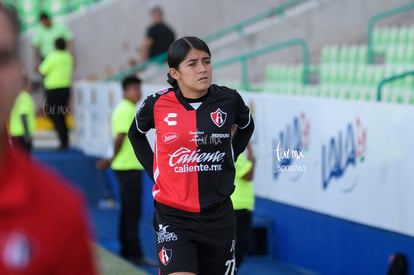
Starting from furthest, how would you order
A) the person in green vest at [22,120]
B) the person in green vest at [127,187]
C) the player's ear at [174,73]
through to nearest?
the person in green vest at [22,120] < the person in green vest at [127,187] < the player's ear at [174,73]

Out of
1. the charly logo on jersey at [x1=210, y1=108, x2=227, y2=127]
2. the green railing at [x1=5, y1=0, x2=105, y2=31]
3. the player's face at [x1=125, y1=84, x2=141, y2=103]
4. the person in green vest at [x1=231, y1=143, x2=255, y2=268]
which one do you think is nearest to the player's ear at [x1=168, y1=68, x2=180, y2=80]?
the charly logo on jersey at [x1=210, y1=108, x2=227, y2=127]

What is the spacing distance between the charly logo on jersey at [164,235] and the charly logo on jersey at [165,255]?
50mm

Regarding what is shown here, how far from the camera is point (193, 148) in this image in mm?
4949

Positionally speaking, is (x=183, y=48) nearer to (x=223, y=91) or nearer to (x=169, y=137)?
(x=223, y=91)

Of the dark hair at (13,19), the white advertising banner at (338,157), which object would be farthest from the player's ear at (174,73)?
the dark hair at (13,19)

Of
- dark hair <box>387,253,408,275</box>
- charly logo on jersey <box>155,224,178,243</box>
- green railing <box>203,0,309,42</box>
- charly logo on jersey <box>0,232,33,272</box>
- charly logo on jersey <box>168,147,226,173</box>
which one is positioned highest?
green railing <box>203,0,309,42</box>

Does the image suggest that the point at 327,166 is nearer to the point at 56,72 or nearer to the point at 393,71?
the point at 393,71

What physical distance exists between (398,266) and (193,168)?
288cm

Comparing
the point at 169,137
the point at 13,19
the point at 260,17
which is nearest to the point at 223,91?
the point at 169,137

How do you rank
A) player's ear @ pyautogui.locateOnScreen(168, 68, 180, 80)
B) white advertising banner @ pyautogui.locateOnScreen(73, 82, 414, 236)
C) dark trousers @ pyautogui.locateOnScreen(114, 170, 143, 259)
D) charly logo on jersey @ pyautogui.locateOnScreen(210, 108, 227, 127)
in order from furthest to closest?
dark trousers @ pyautogui.locateOnScreen(114, 170, 143, 259)
white advertising banner @ pyautogui.locateOnScreen(73, 82, 414, 236)
player's ear @ pyautogui.locateOnScreen(168, 68, 180, 80)
charly logo on jersey @ pyautogui.locateOnScreen(210, 108, 227, 127)

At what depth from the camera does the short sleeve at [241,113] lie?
5246mm

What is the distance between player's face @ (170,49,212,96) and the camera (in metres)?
5.07

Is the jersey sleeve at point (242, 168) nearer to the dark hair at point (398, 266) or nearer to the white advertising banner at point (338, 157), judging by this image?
the white advertising banner at point (338, 157)

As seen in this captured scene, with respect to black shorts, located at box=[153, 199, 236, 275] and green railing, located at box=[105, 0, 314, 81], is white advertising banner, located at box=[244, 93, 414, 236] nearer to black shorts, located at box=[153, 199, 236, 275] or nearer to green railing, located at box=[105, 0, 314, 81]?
black shorts, located at box=[153, 199, 236, 275]
